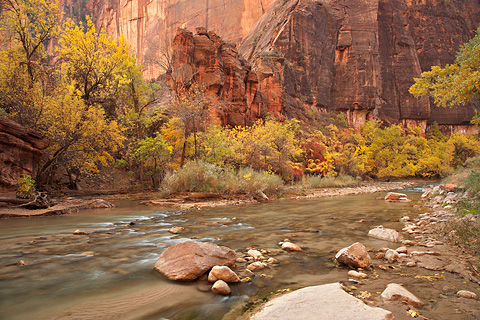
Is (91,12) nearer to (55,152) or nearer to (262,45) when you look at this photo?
(262,45)

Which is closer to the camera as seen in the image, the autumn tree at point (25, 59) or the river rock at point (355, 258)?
the river rock at point (355, 258)

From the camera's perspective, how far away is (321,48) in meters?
52.8

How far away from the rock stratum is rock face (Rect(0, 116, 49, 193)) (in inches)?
824

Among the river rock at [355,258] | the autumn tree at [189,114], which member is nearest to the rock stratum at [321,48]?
the autumn tree at [189,114]

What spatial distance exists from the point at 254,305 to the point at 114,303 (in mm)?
1497

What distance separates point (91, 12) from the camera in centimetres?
8288

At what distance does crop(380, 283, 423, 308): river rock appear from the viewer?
107 inches

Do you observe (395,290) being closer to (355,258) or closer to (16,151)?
(355,258)

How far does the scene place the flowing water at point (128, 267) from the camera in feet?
9.13

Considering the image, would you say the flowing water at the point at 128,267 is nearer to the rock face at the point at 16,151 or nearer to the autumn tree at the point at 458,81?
the rock face at the point at 16,151

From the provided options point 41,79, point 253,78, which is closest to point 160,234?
point 41,79

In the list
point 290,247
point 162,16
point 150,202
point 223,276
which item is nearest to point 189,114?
point 150,202

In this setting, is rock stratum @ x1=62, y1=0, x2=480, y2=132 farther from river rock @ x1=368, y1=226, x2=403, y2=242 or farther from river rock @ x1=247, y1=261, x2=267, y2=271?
→ river rock @ x1=247, y1=261, x2=267, y2=271

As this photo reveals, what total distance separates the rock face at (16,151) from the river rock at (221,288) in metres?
10.8
